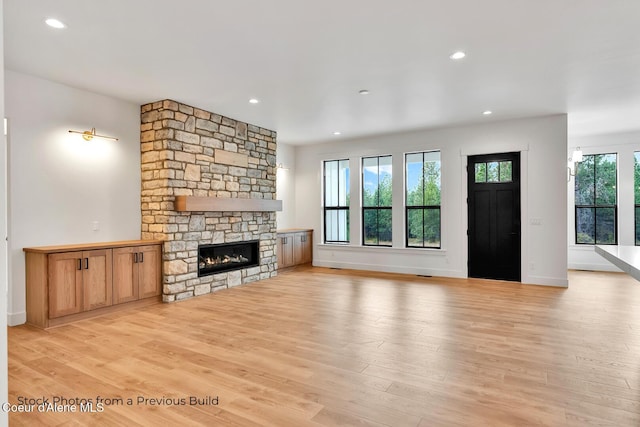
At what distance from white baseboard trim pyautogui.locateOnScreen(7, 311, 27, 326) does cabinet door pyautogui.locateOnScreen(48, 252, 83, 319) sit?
1.54 feet

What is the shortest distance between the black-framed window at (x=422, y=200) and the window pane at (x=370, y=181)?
717mm

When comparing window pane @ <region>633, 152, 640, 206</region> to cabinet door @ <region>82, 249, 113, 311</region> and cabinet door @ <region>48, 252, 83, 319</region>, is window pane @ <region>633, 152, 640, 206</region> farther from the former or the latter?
cabinet door @ <region>48, 252, 83, 319</region>

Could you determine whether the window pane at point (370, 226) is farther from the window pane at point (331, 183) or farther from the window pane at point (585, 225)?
the window pane at point (585, 225)

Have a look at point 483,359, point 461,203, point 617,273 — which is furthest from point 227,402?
point 617,273

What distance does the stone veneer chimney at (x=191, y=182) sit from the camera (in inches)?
211

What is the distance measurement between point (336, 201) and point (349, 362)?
5.81 metres

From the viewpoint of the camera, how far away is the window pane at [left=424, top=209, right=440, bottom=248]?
7.43 m

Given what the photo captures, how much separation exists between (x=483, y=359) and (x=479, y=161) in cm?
469

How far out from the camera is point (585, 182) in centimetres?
802

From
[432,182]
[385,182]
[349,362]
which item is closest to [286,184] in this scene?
[385,182]

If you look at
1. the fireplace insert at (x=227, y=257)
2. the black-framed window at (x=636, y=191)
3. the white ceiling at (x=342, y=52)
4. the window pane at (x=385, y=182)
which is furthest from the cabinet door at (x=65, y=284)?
the black-framed window at (x=636, y=191)

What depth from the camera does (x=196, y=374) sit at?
296cm

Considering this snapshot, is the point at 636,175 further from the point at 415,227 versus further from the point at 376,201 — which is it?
the point at 376,201

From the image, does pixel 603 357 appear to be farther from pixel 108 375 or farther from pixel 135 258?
pixel 135 258
